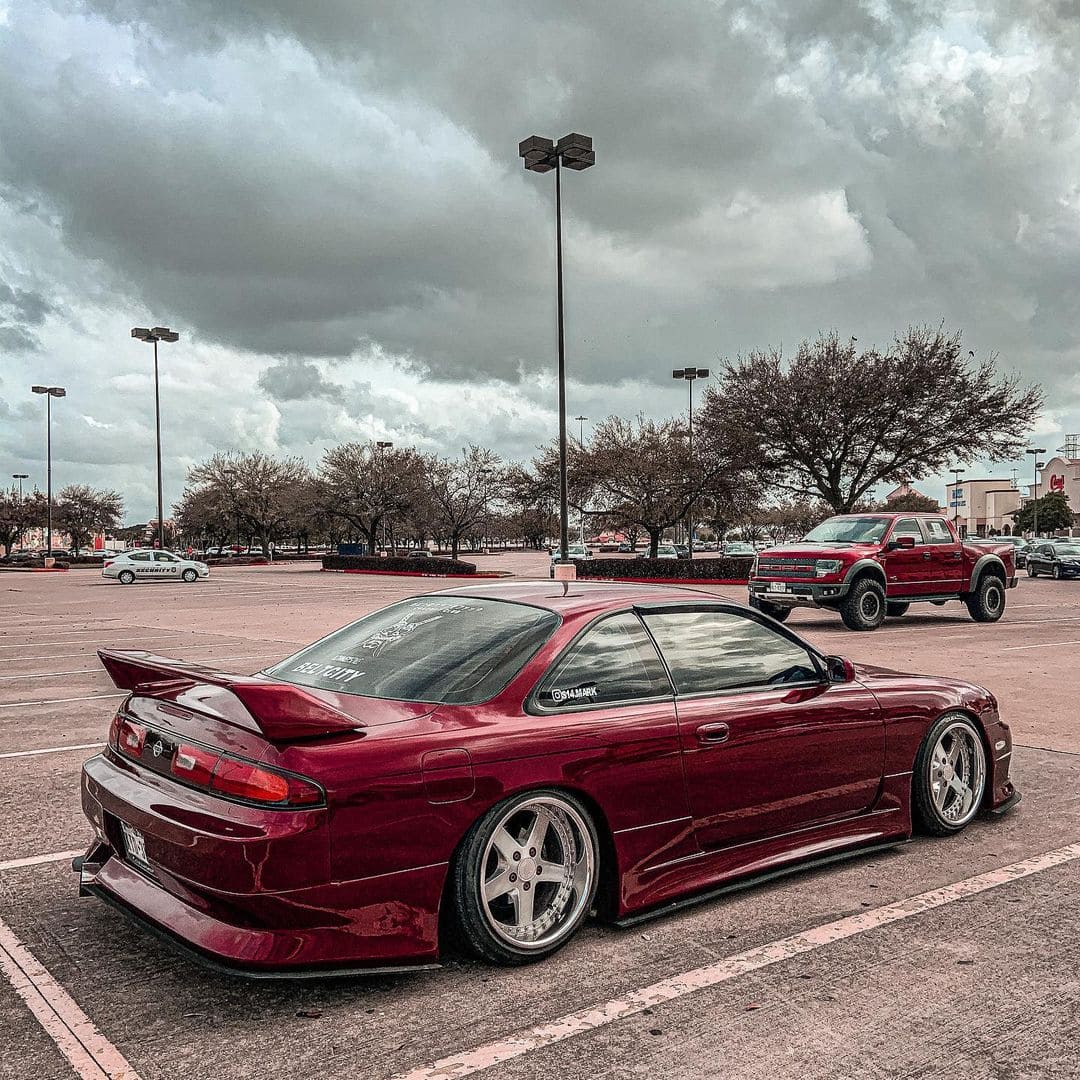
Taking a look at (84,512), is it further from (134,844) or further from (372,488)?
(134,844)

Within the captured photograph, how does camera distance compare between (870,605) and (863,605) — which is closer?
(863,605)

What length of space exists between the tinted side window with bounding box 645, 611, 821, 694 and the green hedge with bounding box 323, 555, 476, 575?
43.1m

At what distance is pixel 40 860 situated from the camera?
195 inches

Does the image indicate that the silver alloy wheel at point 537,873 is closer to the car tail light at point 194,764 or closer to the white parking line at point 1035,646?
the car tail light at point 194,764

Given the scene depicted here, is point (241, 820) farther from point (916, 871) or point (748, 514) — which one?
point (748, 514)

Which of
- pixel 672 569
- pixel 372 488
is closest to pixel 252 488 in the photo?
pixel 372 488

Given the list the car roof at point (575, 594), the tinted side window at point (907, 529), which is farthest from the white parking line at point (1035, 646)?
the car roof at point (575, 594)

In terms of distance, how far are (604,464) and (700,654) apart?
33.3 metres

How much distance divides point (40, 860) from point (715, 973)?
10.7 ft

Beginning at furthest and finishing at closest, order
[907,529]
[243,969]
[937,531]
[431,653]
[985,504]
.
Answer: [985,504] → [937,531] → [907,529] → [431,653] → [243,969]

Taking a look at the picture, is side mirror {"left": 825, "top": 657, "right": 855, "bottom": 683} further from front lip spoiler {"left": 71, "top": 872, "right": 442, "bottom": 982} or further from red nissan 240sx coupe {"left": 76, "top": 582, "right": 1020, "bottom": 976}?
front lip spoiler {"left": 71, "top": 872, "right": 442, "bottom": 982}

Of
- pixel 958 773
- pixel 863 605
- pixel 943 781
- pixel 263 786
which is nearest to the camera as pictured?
pixel 263 786

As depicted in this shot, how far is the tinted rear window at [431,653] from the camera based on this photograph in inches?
155

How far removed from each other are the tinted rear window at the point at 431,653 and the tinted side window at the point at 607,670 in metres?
0.14
